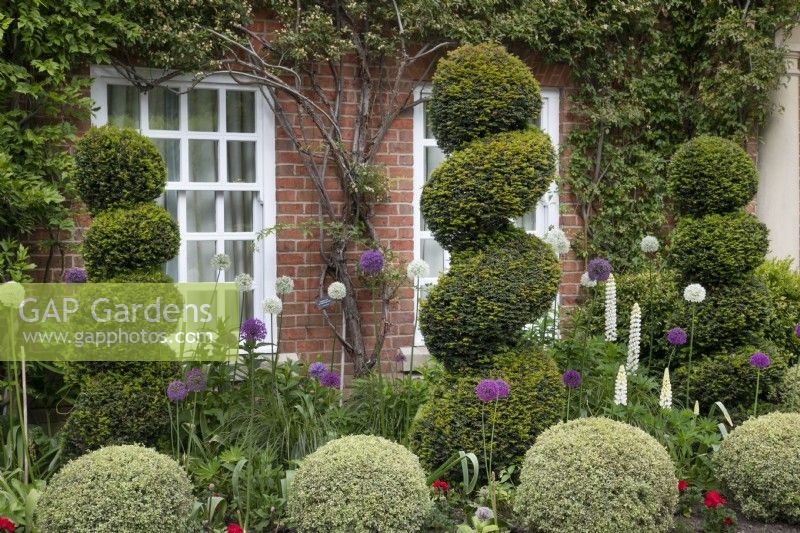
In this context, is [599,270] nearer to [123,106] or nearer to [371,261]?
[371,261]

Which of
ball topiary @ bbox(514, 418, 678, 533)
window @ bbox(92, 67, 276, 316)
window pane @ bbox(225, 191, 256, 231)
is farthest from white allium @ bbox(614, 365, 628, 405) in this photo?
window pane @ bbox(225, 191, 256, 231)

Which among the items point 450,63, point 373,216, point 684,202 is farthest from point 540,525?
point 373,216

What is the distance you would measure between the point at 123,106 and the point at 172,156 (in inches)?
19.3

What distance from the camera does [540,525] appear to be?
389cm

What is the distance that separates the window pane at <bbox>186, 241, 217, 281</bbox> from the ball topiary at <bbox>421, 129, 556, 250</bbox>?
7.78 feet

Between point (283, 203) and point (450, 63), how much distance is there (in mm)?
2234

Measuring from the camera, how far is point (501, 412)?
14.8 feet

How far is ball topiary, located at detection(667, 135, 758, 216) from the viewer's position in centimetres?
583

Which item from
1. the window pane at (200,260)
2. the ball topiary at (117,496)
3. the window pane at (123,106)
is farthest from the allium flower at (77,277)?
the window pane at (123,106)

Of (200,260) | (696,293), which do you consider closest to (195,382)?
(200,260)

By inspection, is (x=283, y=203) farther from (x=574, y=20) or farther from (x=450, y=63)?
(x=574, y=20)

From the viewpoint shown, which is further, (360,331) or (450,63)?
(360,331)

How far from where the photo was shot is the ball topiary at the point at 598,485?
3797mm

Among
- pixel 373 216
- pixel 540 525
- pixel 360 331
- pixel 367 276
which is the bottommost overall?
pixel 540 525
